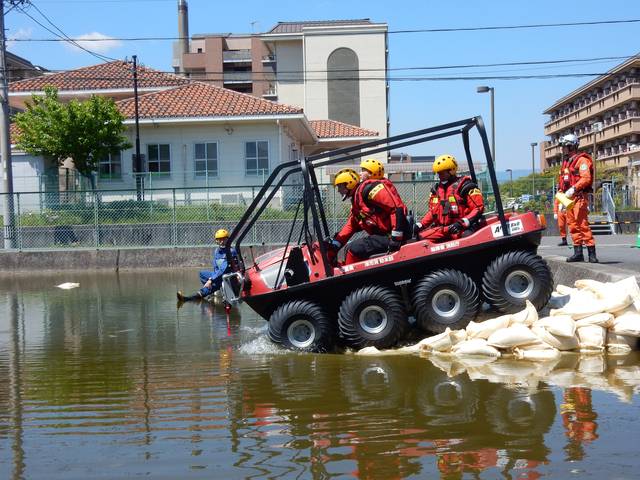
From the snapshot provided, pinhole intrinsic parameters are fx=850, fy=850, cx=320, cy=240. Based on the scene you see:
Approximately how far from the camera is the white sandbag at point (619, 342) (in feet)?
27.9

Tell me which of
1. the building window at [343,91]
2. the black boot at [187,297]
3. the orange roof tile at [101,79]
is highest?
the building window at [343,91]

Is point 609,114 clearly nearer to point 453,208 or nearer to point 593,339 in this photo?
point 453,208

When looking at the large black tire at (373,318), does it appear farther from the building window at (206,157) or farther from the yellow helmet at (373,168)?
the building window at (206,157)

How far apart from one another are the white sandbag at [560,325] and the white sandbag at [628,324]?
423mm

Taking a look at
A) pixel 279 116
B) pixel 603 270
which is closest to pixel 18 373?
pixel 603 270

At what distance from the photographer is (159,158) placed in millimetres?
34438

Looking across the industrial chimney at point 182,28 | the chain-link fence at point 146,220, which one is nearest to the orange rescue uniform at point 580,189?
the chain-link fence at point 146,220

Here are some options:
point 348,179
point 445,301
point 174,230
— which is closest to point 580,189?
point 445,301

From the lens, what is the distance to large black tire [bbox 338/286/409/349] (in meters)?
9.16

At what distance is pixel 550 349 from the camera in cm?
838

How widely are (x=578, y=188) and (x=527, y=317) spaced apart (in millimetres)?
3772

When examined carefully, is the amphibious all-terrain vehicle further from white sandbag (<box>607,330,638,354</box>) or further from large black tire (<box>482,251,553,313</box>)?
white sandbag (<box>607,330,638,354</box>)

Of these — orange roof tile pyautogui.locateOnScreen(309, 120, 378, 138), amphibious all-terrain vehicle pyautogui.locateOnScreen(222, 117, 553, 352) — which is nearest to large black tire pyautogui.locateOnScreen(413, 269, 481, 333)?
amphibious all-terrain vehicle pyautogui.locateOnScreen(222, 117, 553, 352)

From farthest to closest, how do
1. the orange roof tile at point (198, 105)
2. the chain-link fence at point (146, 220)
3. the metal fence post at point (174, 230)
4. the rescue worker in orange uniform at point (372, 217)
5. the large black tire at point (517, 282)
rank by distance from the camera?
the orange roof tile at point (198, 105), the metal fence post at point (174, 230), the chain-link fence at point (146, 220), the rescue worker in orange uniform at point (372, 217), the large black tire at point (517, 282)
